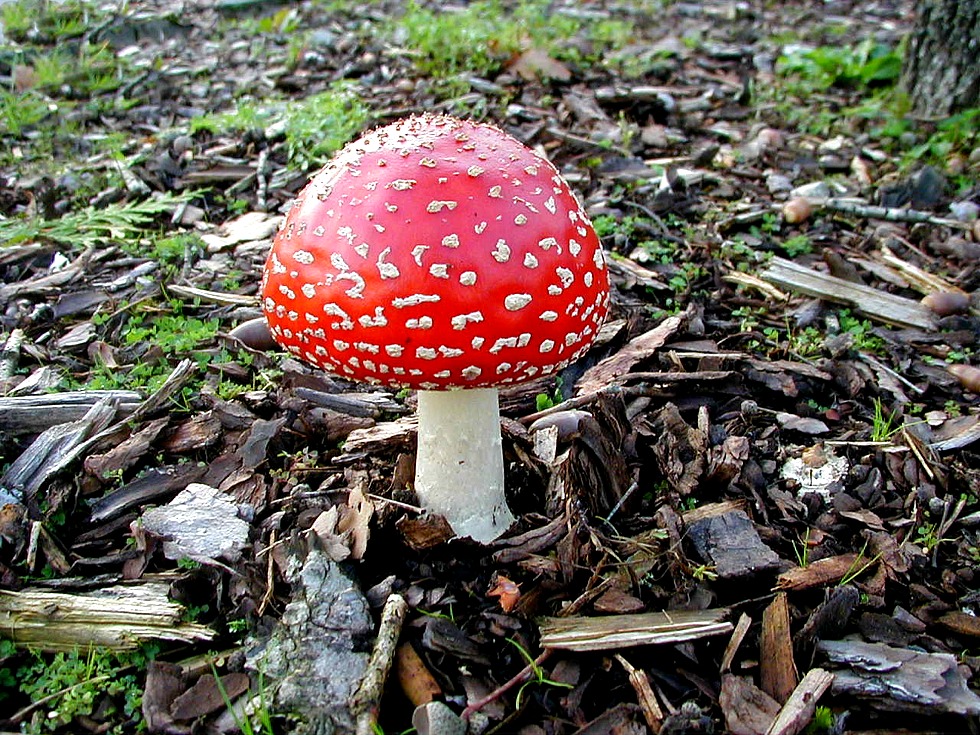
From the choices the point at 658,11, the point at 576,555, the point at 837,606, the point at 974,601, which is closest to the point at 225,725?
the point at 576,555

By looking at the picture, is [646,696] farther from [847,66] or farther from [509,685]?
[847,66]

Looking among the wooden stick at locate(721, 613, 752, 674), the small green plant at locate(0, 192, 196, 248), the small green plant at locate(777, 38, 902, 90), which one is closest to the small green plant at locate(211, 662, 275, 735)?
the wooden stick at locate(721, 613, 752, 674)

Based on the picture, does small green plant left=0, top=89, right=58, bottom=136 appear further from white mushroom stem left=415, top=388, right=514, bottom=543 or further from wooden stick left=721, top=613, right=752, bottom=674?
wooden stick left=721, top=613, right=752, bottom=674

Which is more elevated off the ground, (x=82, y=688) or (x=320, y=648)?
(x=320, y=648)

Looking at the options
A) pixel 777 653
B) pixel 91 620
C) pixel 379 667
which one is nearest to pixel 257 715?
pixel 379 667

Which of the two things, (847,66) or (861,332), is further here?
(847,66)

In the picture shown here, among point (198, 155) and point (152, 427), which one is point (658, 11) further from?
point (152, 427)
